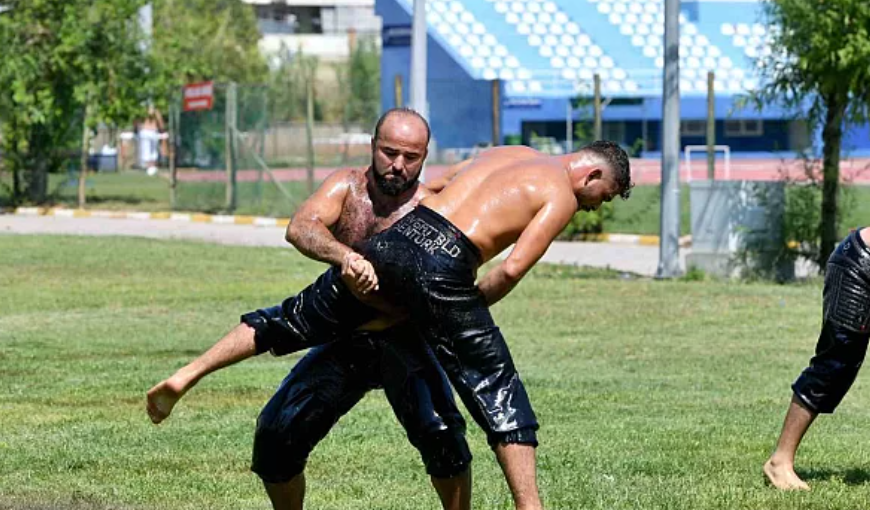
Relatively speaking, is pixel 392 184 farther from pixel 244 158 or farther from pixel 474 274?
pixel 244 158

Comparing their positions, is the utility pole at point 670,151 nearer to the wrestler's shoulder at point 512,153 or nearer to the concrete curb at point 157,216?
the concrete curb at point 157,216

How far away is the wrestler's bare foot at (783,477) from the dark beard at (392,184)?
2468 millimetres

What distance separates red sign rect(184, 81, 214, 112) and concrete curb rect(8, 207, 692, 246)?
87.6 inches

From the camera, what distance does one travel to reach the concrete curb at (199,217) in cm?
2761

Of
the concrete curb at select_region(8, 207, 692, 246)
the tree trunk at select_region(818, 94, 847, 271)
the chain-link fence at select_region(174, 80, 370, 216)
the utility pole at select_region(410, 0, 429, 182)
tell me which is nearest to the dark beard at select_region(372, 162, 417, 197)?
the tree trunk at select_region(818, 94, 847, 271)

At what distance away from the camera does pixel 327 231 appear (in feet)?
21.0

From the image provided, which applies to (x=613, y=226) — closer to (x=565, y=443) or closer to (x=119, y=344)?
(x=119, y=344)

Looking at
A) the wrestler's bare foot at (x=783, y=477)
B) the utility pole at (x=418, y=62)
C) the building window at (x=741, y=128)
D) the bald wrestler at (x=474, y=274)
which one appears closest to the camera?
the bald wrestler at (x=474, y=274)

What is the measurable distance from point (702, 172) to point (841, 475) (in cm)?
3983

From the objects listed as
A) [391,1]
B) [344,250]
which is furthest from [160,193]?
[344,250]

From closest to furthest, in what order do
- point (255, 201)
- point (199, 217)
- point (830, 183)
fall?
1. point (830, 183)
2. point (199, 217)
3. point (255, 201)

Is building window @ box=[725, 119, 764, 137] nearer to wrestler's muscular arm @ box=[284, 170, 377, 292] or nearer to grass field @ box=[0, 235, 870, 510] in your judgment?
grass field @ box=[0, 235, 870, 510]

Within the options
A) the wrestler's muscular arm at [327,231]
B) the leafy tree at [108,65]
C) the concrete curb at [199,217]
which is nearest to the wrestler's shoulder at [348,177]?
the wrestler's muscular arm at [327,231]

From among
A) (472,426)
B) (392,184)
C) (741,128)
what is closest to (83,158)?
(472,426)
